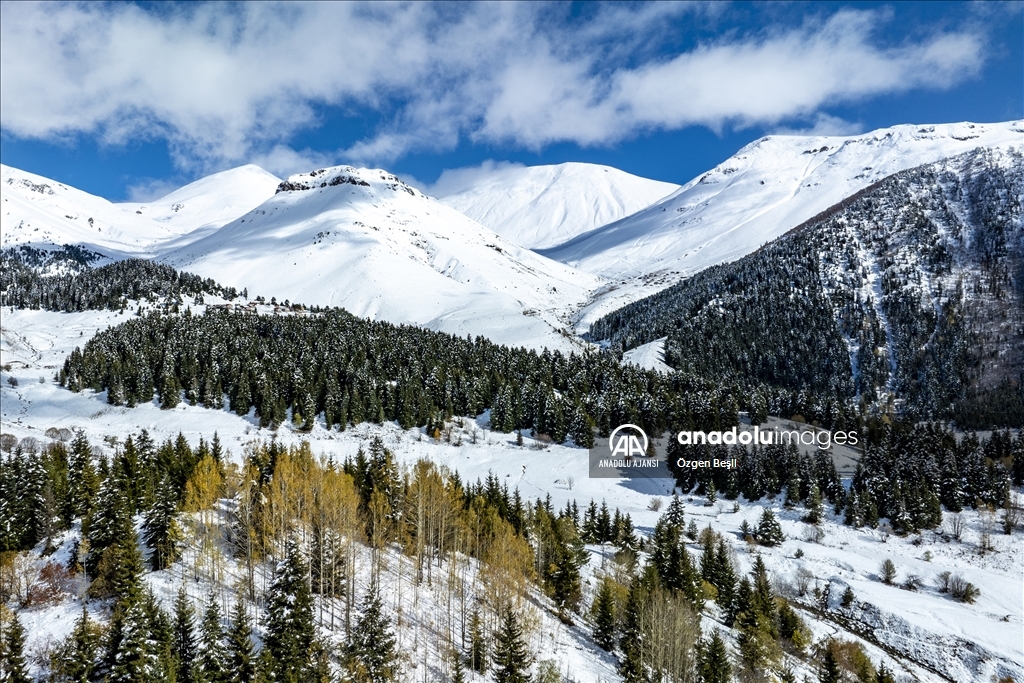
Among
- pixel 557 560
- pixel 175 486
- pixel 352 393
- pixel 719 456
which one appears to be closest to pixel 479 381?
pixel 352 393

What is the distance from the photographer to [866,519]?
97.1 metres

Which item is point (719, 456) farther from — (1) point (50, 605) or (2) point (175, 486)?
(1) point (50, 605)

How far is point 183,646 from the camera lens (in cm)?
3928

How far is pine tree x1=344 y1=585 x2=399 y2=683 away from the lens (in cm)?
4341

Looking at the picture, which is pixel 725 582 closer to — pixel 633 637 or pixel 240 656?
pixel 633 637

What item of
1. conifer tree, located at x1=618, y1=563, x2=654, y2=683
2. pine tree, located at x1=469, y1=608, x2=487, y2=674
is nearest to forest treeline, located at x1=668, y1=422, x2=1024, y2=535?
conifer tree, located at x1=618, y1=563, x2=654, y2=683

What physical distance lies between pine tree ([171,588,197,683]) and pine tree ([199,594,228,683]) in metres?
0.63

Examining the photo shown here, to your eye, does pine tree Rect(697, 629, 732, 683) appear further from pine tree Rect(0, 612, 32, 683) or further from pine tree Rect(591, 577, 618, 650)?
pine tree Rect(0, 612, 32, 683)

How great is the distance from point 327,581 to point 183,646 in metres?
15.2

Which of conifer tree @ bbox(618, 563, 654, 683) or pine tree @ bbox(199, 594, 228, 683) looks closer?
pine tree @ bbox(199, 594, 228, 683)

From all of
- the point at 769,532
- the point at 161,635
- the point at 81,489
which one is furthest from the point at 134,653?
the point at 769,532

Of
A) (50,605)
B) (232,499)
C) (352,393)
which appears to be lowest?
(50,605)

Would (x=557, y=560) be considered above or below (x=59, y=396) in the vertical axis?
below

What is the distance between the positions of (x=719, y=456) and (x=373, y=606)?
8789cm
